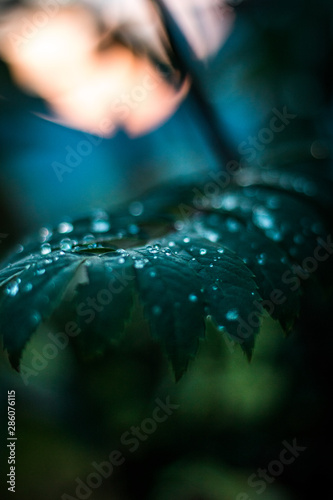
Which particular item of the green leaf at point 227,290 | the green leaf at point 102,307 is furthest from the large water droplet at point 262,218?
the green leaf at point 102,307

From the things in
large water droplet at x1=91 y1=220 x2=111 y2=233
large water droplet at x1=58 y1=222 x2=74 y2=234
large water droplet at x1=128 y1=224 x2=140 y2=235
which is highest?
large water droplet at x1=58 y1=222 x2=74 y2=234

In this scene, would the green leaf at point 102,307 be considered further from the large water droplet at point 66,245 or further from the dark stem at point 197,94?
the dark stem at point 197,94

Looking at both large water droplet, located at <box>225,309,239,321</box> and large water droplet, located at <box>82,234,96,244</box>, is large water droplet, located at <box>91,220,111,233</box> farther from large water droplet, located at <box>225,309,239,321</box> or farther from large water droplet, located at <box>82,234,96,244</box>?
large water droplet, located at <box>225,309,239,321</box>

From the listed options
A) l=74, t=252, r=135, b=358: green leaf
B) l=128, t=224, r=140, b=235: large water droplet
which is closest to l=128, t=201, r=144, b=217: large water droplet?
l=128, t=224, r=140, b=235: large water droplet

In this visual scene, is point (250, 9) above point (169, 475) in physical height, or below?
above

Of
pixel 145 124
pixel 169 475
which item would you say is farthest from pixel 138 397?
pixel 145 124

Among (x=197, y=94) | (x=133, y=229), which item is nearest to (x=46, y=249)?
(x=133, y=229)

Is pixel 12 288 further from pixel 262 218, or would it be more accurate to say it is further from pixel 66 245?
pixel 262 218

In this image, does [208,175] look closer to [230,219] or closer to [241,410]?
[230,219]
